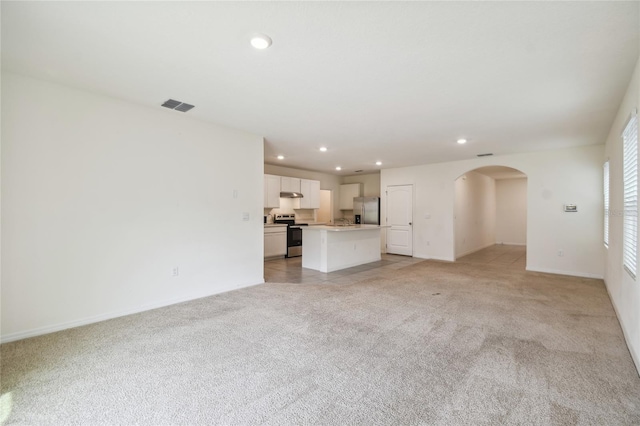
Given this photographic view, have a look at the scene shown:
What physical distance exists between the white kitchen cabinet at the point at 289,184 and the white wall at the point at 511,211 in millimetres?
7849

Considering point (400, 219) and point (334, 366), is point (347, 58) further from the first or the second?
point (400, 219)

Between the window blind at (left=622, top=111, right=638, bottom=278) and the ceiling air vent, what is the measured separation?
459 cm

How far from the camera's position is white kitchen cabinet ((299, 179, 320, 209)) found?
8.55m

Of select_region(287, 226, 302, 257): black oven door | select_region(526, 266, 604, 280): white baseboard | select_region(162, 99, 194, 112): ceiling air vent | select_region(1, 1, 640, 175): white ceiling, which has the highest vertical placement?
select_region(162, 99, 194, 112): ceiling air vent

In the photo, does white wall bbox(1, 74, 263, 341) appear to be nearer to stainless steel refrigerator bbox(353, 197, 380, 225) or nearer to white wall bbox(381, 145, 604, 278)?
stainless steel refrigerator bbox(353, 197, 380, 225)

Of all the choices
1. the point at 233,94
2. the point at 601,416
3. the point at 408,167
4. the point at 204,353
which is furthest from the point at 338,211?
the point at 601,416

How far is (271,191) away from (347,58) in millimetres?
5493

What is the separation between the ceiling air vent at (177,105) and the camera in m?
3.44

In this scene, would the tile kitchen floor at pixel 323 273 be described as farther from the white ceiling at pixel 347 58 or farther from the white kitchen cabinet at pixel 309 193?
the white ceiling at pixel 347 58

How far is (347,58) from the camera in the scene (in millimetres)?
2412

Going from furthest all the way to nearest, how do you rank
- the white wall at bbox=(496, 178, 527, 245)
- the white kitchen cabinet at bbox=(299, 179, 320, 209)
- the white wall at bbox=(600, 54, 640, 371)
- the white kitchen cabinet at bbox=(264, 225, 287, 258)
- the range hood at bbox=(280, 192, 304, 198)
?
the white wall at bbox=(496, 178, 527, 245) → the white kitchen cabinet at bbox=(299, 179, 320, 209) → the range hood at bbox=(280, 192, 304, 198) → the white kitchen cabinet at bbox=(264, 225, 287, 258) → the white wall at bbox=(600, 54, 640, 371)

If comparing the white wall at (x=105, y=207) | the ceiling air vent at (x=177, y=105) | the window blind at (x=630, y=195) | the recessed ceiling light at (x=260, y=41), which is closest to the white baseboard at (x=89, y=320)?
the white wall at (x=105, y=207)

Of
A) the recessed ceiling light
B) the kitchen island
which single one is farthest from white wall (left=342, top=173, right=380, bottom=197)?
the recessed ceiling light

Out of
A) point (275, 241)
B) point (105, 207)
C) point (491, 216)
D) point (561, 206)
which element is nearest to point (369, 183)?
point (275, 241)
